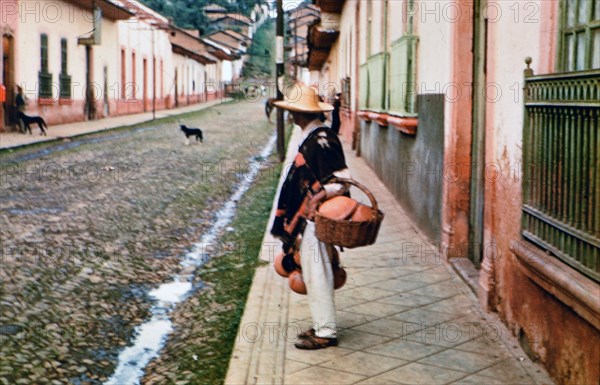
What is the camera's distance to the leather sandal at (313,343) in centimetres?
482

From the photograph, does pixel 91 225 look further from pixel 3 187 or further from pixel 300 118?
pixel 300 118

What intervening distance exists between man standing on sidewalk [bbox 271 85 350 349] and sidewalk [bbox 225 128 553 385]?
149 millimetres

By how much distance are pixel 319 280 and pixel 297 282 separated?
215mm

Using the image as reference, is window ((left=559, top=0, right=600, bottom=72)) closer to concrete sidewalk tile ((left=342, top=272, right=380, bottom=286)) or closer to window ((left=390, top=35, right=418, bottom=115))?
concrete sidewalk tile ((left=342, top=272, right=380, bottom=286))

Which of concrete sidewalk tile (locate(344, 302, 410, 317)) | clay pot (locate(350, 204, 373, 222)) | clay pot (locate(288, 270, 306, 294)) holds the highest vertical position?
clay pot (locate(350, 204, 373, 222))

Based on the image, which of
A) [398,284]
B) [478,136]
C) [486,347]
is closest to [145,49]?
[478,136]

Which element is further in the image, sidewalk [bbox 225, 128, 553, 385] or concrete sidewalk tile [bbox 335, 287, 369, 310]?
concrete sidewalk tile [bbox 335, 287, 369, 310]

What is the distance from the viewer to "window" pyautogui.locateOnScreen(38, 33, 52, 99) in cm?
2508

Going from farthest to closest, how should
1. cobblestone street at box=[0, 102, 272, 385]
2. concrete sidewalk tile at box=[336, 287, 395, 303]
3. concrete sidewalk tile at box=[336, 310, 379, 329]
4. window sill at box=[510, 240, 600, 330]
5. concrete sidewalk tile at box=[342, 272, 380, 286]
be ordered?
concrete sidewalk tile at box=[342, 272, 380, 286] < concrete sidewalk tile at box=[336, 287, 395, 303] < concrete sidewalk tile at box=[336, 310, 379, 329] < cobblestone street at box=[0, 102, 272, 385] < window sill at box=[510, 240, 600, 330]

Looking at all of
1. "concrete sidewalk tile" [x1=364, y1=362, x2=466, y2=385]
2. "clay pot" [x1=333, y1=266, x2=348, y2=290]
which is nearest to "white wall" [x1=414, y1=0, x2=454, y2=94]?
"clay pot" [x1=333, y1=266, x2=348, y2=290]

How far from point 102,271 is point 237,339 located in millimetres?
2249

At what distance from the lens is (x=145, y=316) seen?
5.84m

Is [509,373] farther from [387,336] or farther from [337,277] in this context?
[337,277]

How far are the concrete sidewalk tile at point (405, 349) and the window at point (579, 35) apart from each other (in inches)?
68.4
